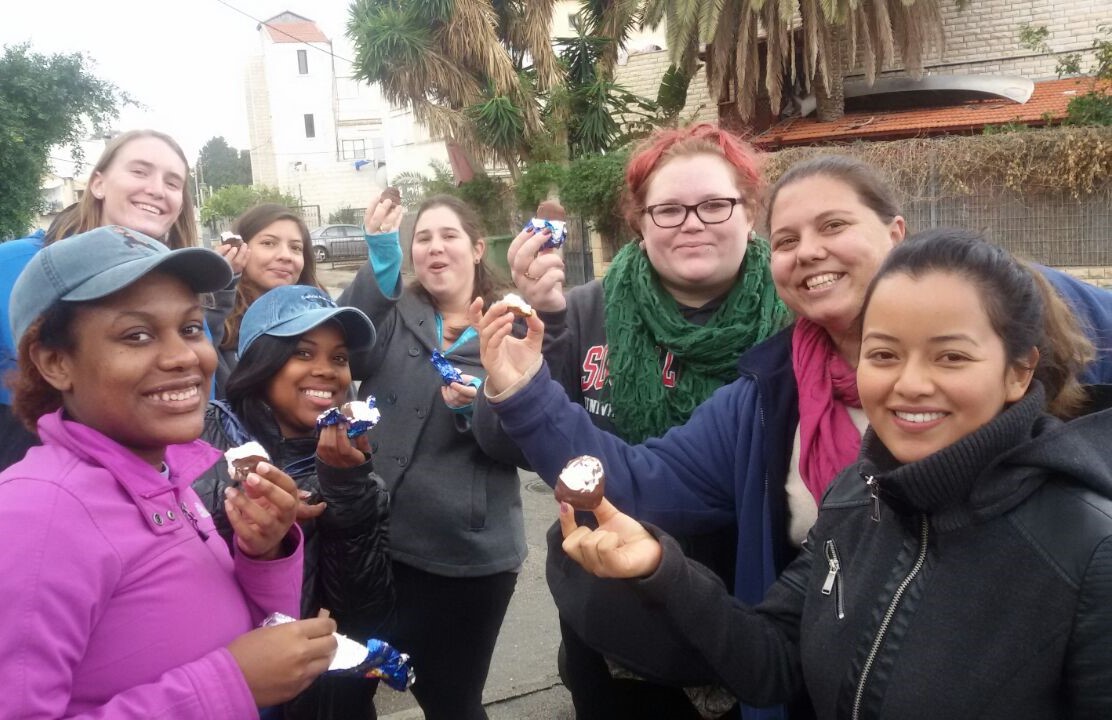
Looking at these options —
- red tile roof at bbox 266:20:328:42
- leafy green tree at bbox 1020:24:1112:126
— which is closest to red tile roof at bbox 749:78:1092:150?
leafy green tree at bbox 1020:24:1112:126

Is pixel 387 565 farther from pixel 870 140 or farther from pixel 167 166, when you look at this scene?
pixel 870 140

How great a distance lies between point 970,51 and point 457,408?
1851 centimetres

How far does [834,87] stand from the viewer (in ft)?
55.0

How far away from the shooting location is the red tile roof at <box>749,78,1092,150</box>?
14266 millimetres

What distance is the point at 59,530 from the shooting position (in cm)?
132

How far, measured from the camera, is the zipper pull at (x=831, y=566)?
154 cm

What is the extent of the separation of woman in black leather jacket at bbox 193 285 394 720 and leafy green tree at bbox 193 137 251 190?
267 feet

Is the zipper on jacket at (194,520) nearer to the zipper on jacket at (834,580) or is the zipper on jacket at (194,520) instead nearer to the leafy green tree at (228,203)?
the zipper on jacket at (834,580)

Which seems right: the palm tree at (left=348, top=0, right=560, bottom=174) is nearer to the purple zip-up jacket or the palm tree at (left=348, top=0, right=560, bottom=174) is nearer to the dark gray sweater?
the dark gray sweater

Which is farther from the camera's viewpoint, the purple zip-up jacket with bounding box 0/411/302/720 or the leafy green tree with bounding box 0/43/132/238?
the leafy green tree with bounding box 0/43/132/238

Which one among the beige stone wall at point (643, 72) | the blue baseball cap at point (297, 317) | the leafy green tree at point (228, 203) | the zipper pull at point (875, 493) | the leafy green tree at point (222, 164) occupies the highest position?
the leafy green tree at point (222, 164)

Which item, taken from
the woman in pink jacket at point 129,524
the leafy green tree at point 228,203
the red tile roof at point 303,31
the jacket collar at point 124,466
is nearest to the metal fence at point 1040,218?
the woman in pink jacket at point 129,524

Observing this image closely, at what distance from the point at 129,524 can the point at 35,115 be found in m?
17.6

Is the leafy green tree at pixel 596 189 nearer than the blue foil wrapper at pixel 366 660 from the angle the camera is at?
No
